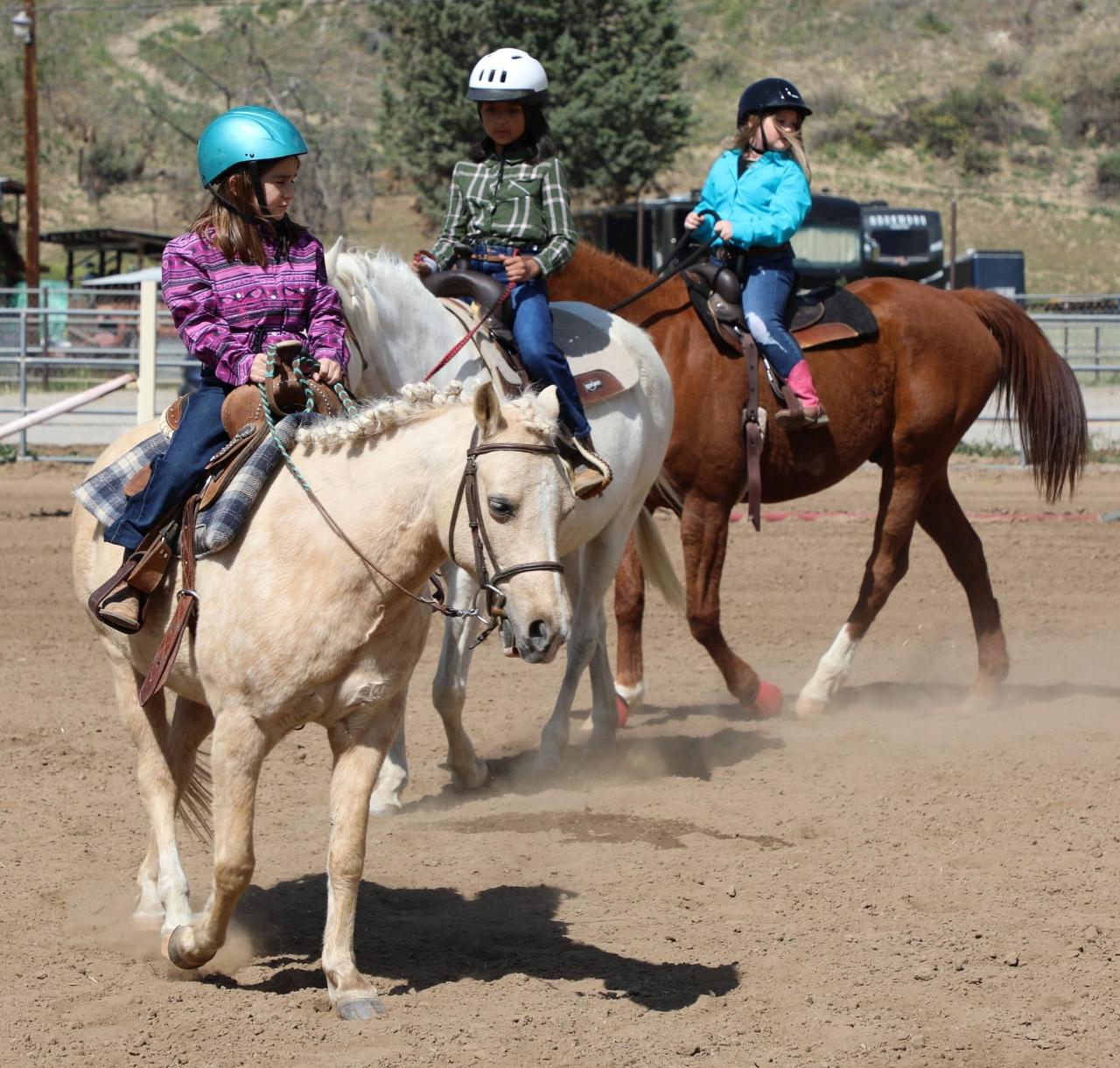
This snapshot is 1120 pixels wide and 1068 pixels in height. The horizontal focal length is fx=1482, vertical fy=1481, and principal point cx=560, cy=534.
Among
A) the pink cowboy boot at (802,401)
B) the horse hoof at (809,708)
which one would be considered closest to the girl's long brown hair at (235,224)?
the pink cowboy boot at (802,401)

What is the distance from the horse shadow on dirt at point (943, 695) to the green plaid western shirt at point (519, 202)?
→ 2966 millimetres

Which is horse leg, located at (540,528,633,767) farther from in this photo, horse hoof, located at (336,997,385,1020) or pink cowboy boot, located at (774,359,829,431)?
horse hoof, located at (336,997,385,1020)

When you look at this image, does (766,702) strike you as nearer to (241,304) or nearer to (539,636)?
(241,304)

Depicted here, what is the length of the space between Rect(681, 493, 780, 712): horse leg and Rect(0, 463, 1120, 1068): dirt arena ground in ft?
0.72

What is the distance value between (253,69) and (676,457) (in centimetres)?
5009

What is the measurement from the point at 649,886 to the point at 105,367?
627 inches

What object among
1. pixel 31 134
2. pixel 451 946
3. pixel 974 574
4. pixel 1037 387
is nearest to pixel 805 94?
pixel 31 134

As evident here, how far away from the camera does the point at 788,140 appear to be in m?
7.03

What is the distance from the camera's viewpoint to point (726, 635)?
28.9 feet

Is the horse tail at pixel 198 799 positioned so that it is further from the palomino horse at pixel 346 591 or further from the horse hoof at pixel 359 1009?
the horse hoof at pixel 359 1009

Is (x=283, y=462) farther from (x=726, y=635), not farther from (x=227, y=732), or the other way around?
(x=726, y=635)

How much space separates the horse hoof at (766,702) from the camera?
7.30 m

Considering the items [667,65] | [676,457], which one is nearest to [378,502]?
[676,457]

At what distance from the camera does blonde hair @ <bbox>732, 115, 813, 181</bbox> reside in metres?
7.01
